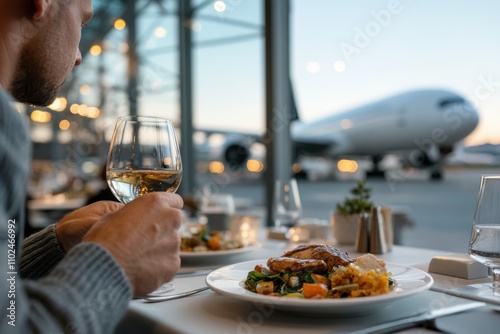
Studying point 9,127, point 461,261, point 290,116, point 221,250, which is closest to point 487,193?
point 461,261

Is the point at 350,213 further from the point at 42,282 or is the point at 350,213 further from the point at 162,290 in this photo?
the point at 42,282

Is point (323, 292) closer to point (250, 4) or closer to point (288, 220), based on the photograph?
point (288, 220)

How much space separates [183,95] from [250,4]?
138 cm

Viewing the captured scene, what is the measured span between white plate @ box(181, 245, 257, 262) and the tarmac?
1731mm

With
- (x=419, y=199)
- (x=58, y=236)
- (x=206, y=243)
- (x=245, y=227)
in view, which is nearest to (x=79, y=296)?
(x=58, y=236)

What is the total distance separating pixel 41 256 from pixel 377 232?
95 centimetres

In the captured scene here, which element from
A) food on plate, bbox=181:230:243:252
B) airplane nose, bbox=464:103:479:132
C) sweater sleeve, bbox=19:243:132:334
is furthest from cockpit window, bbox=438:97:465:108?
sweater sleeve, bbox=19:243:132:334

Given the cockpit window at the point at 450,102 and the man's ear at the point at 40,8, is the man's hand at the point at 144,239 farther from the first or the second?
the cockpit window at the point at 450,102

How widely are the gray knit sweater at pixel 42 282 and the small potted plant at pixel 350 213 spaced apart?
3.64 ft

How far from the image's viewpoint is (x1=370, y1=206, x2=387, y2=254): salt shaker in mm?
1478

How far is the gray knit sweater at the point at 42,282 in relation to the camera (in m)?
0.55

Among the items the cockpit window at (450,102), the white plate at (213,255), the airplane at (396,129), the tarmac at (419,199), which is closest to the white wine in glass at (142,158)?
the white plate at (213,255)

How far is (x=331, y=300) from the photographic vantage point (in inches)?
29.9

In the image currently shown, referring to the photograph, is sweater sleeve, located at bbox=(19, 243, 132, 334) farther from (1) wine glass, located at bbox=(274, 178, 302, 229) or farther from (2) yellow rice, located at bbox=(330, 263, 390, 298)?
(1) wine glass, located at bbox=(274, 178, 302, 229)
